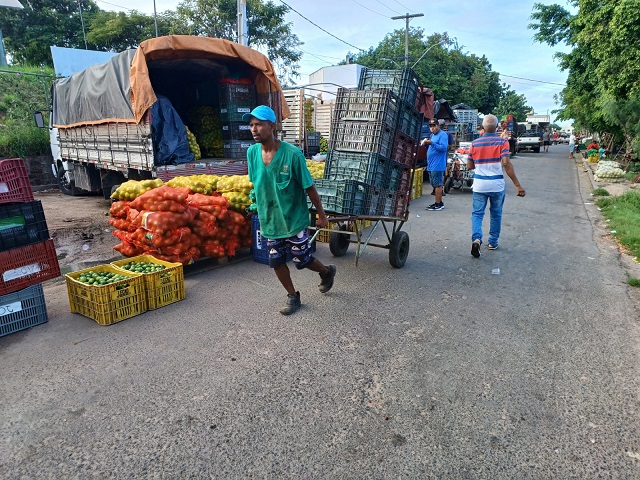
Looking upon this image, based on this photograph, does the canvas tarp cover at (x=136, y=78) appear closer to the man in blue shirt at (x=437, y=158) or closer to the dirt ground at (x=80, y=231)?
the dirt ground at (x=80, y=231)

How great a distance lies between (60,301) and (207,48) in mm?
5459

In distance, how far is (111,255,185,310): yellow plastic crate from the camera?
4723 millimetres

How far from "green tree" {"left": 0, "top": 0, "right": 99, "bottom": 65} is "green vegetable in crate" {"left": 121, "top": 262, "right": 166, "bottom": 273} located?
111 feet

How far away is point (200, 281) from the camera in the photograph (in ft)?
18.7

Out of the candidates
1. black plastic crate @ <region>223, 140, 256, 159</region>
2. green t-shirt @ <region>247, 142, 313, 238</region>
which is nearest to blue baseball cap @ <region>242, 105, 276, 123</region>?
green t-shirt @ <region>247, 142, 313, 238</region>

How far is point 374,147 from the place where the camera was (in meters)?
5.65

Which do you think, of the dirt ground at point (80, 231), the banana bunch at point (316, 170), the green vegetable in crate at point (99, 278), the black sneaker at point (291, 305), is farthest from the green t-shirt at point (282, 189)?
the banana bunch at point (316, 170)

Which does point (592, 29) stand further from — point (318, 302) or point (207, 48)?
point (318, 302)

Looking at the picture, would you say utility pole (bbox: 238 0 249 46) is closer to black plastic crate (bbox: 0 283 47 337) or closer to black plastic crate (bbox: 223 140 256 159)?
black plastic crate (bbox: 223 140 256 159)

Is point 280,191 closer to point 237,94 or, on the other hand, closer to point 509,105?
point 237,94

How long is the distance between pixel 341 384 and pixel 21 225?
3.29 meters

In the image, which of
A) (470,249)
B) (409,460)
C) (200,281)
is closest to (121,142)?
(200,281)

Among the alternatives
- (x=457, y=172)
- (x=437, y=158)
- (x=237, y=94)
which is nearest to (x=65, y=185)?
(x=237, y=94)

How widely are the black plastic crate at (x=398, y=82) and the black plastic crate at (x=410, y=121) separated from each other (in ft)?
0.33
